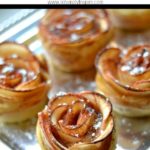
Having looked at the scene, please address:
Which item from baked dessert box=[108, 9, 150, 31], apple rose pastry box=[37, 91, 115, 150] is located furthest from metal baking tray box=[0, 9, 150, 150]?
apple rose pastry box=[37, 91, 115, 150]

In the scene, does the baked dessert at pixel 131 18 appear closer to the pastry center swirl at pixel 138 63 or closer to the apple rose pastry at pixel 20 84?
the pastry center swirl at pixel 138 63

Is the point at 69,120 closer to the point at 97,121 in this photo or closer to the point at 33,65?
the point at 97,121

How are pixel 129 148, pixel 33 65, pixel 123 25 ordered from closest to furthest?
pixel 129 148 → pixel 33 65 → pixel 123 25

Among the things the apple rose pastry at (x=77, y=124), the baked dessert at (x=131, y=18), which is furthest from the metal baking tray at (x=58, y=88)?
the apple rose pastry at (x=77, y=124)

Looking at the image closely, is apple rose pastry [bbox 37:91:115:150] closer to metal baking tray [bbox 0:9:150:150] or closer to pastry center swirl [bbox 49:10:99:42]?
metal baking tray [bbox 0:9:150:150]

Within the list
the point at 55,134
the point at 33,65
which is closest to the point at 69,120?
the point at 55,134

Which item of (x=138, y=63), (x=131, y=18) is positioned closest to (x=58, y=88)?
(x=138, y=63)

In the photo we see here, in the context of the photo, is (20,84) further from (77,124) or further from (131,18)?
(131,18)
